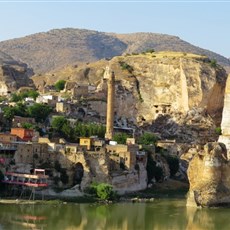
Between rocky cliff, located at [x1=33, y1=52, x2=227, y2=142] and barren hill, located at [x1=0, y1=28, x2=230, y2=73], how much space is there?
81387mm

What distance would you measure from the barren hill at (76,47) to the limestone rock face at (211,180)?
115 metres

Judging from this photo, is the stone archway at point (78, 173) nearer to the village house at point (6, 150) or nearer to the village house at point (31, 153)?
the village house at point (31, 153)

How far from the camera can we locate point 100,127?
190ft

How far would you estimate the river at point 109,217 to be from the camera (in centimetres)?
3519

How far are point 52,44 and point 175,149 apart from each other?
114957 mm

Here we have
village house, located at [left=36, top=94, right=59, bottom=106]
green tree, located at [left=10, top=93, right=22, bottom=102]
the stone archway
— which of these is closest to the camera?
the stone archway

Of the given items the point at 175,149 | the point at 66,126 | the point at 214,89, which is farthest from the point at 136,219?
the point at 214,89

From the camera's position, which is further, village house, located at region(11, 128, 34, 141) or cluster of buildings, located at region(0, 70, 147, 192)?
village house, located at region(11, 128, 34, 141)

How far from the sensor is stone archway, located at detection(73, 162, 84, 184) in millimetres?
44719

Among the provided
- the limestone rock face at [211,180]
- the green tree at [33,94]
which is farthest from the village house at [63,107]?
the limestone rock face at [211,180]

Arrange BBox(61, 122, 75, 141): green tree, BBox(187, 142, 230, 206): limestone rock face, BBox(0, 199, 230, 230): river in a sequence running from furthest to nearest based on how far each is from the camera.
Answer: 1. BBox(61, 122, 75, 141): green tree
2. BBox(187, 142, 230, 206): limestone rock face
3. BBox(0, 199, 230, 230): river

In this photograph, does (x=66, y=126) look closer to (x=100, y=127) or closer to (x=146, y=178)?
(x=100, y=127)

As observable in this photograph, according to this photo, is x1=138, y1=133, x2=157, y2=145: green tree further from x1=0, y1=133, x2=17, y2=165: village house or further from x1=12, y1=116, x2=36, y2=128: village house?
x1=0, y1=133, x2=17, y2=165: village house

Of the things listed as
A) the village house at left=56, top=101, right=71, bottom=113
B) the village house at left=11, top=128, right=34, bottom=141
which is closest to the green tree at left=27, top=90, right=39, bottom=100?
the village house at left=56, top=101, right=71, bottom=113
